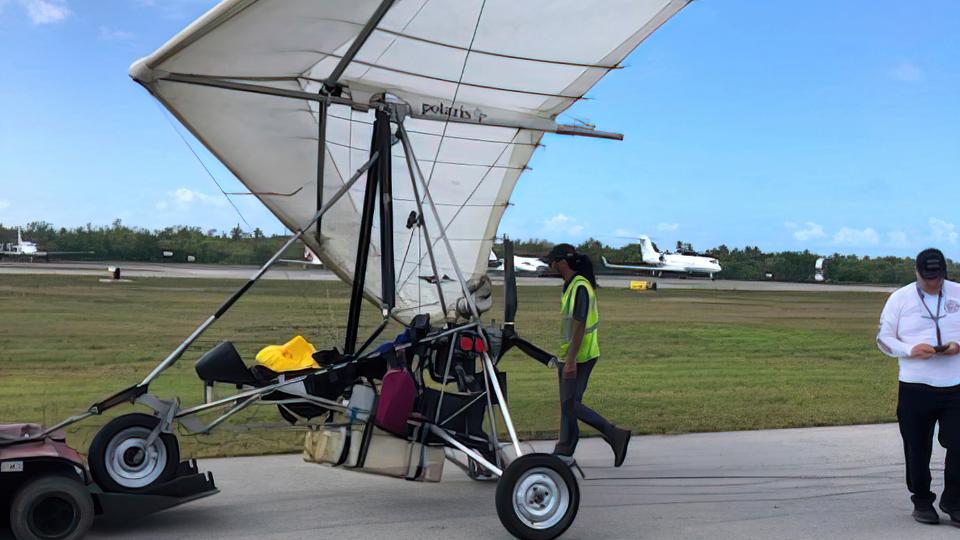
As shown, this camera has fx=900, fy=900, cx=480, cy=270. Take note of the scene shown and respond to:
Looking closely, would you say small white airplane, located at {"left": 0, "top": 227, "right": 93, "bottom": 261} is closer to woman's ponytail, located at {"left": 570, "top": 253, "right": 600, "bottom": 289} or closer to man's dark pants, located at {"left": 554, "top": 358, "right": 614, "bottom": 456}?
woman's ponytail, located at {"left": 570, "top": 253, "right": 600, "bottom": 289}

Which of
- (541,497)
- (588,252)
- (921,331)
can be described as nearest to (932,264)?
(921,331)

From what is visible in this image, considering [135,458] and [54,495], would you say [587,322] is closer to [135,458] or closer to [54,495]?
[135,458]

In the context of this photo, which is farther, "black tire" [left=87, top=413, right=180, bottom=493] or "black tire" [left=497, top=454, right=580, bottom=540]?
"black tire" [left=497, top=454, right=580, bottom=540]

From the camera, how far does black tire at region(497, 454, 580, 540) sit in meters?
5.35

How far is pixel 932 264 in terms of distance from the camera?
6168 millimetres

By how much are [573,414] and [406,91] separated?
2.90 m

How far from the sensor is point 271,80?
20.5 ft

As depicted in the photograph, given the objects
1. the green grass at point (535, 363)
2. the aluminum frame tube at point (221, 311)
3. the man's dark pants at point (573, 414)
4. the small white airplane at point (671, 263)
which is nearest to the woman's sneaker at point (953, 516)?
the man's dark pants at point (573, 414)

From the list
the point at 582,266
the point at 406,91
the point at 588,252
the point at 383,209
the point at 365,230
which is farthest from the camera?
the point at 588,252

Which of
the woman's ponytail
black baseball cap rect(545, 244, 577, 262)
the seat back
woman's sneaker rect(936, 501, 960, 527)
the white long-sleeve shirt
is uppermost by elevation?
black baseball cap rect(545, 244, 577, 262)

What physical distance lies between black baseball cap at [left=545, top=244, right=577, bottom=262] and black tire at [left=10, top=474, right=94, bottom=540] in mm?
4022

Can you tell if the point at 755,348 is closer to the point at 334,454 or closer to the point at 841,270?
the point at 334,454

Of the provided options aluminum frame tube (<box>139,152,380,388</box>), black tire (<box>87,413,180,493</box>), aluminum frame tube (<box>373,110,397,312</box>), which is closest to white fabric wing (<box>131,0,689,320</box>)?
aluminum frame tube (<box>373,110,397,312</box>)

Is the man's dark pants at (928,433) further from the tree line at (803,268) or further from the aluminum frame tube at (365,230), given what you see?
the tree line at (803,268)
